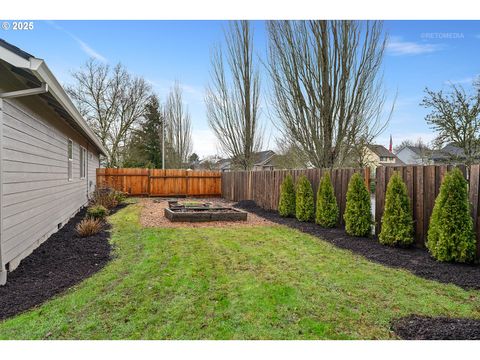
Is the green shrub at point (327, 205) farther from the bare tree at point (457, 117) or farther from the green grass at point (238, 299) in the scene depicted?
the bare tree at point (457, 117)

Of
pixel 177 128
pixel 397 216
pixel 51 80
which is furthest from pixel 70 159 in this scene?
pixel 177 128

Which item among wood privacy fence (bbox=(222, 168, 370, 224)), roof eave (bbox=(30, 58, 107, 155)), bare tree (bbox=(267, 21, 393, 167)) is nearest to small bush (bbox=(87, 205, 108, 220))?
roof eave (bbox=(30, 58, 107, 155))

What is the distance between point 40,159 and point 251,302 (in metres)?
4.26

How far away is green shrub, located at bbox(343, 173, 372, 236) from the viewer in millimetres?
5918

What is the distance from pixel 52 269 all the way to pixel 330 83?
7.35 m

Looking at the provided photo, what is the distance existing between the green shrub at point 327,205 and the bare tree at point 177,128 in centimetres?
2061

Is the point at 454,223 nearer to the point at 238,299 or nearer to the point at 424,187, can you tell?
the point at 424,187

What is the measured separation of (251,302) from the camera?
306cm

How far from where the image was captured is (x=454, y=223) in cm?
418

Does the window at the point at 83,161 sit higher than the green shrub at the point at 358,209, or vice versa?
the window at the point at 83,161

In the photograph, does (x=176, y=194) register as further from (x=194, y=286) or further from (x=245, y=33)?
(x=194, y=286)

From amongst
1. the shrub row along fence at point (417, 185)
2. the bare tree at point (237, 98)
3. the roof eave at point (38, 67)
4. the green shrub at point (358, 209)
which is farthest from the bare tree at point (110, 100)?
the green shrub at point (358, 209)

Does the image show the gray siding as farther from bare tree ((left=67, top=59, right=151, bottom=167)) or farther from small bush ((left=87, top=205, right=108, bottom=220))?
bare tree ((left=67, top=59, right=151, bottom=167))

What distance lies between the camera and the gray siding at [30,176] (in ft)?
12.3
